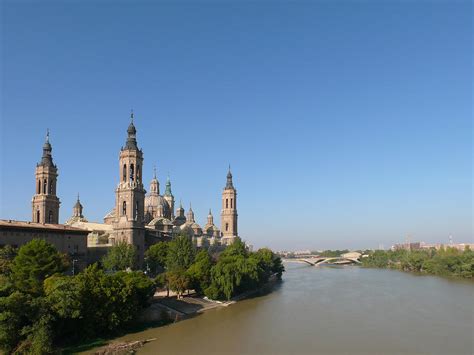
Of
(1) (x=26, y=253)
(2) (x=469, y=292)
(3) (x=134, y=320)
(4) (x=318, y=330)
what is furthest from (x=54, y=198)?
(2) (x=469, y=292)

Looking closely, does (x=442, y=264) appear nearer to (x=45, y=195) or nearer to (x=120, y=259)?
(x=120, y=259)

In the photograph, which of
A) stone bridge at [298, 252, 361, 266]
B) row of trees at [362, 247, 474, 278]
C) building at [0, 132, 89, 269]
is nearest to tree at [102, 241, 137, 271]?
building at [0, 132, 89, 269]

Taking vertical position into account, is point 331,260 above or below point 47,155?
below

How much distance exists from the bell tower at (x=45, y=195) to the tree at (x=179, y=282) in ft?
75.8

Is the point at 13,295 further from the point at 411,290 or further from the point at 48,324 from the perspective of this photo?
the point at 411,290

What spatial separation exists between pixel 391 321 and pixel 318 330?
5899 millimetres

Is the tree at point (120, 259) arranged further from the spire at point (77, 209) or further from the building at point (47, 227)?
the spire at point (77, 209)

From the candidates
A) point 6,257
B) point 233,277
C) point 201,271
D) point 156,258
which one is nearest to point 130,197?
point 156,258

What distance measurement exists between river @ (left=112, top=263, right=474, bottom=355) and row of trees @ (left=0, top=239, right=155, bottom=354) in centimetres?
190

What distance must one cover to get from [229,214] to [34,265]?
5298cm

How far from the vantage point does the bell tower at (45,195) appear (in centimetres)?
5200

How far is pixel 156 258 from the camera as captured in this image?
156 ft

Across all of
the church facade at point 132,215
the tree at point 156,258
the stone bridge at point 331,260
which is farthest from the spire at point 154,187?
the stone bridge at point 331,260

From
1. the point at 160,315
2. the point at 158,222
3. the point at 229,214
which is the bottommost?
the point at 160,315
